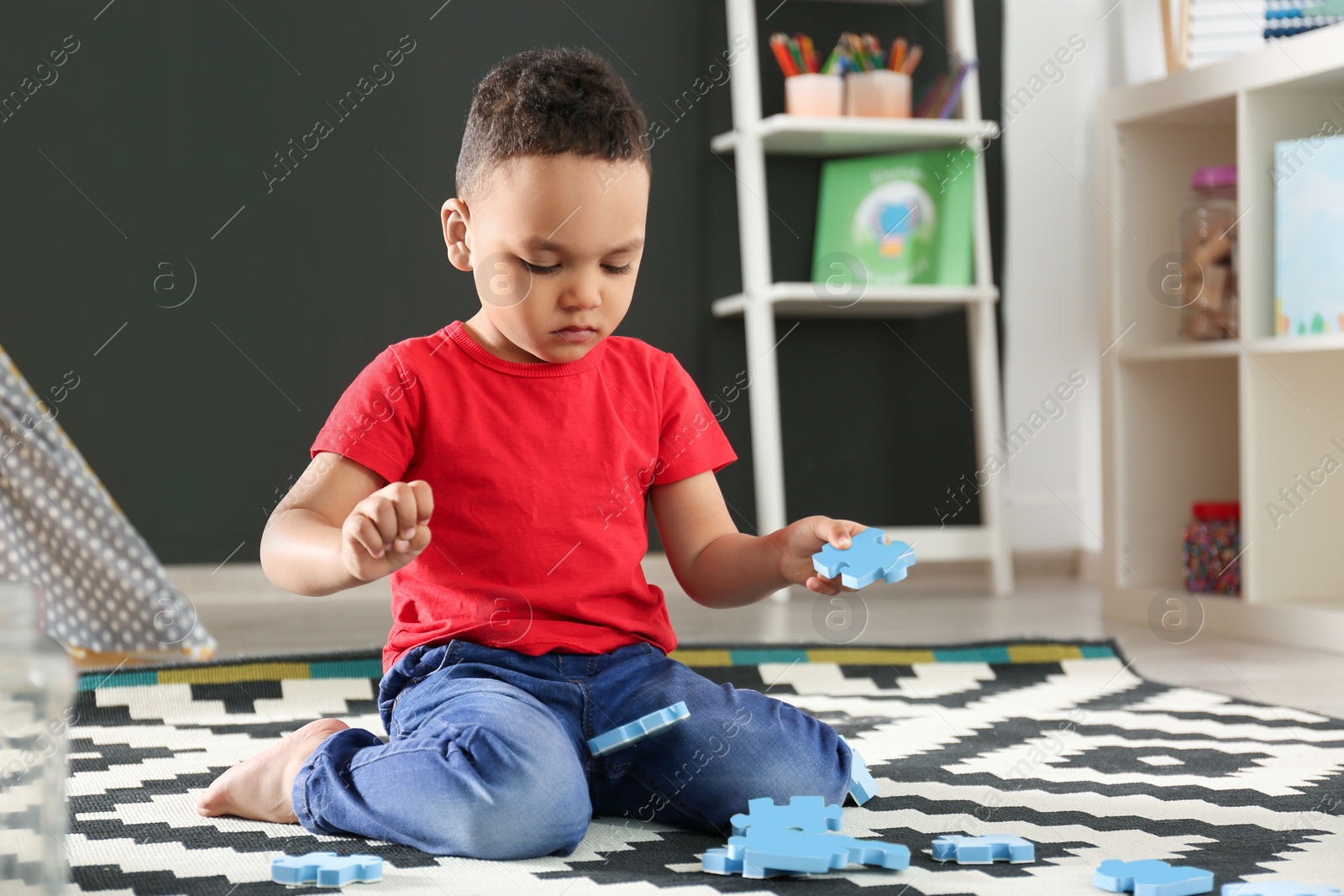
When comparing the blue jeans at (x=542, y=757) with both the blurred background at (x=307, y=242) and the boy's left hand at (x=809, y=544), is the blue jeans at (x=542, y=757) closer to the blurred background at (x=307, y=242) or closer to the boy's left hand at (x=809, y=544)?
the boy's left hand at (x=809, y=544)

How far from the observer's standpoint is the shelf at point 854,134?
7.26 feet

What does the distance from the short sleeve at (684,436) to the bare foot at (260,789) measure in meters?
0.31

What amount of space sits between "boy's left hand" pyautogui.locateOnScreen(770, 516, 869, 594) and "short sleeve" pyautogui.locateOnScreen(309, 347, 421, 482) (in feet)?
0.83

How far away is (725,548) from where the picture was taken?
986 mm

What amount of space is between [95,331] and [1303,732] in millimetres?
1774

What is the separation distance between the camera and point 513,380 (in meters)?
0.95

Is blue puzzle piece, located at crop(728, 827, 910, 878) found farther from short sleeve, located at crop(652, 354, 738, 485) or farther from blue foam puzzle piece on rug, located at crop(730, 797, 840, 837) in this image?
short sleeve, located at crop(652, 354, 738, 485)

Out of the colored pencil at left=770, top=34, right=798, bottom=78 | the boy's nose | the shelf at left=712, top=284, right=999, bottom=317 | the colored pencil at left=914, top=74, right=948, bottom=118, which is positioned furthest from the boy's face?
the colored pencil at left=914, top=74, right=948, bottom=118

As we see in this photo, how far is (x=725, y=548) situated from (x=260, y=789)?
0.35 metres

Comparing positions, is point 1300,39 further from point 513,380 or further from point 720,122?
point 513,380

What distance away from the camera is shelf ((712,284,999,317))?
7.30 ft

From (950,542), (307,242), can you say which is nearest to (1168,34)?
(950,542)

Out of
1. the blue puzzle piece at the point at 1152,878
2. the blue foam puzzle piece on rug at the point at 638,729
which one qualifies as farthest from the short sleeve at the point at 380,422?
the blue puzzle piece at the point at 1152,878

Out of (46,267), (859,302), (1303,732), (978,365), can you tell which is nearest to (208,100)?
(46,267)
